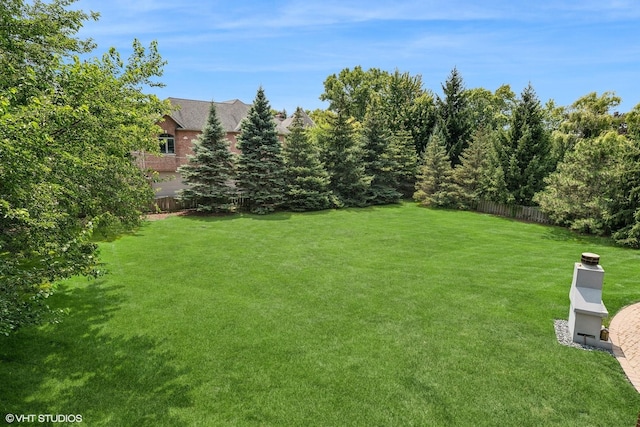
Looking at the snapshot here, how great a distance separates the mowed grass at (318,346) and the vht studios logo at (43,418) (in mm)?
92

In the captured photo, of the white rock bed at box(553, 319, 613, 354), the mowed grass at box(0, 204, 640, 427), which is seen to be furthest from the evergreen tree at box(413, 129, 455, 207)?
the white rock bed at box(553, 319, 613, 354)

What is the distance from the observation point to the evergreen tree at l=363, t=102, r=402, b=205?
25.6 meters

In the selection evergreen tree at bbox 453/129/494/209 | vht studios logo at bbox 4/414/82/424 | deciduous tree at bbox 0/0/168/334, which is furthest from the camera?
evergreen tree at bbox 453/129/494/209

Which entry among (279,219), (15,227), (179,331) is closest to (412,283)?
(179,331)

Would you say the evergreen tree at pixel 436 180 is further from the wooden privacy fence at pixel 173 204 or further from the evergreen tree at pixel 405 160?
the wooden privacy fence at pixel 173 204

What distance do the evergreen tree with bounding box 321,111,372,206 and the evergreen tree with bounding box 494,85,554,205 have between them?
8977mm

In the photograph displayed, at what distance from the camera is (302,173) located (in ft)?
73.7

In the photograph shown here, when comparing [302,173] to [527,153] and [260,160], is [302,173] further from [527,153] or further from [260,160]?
Result: [527,153]

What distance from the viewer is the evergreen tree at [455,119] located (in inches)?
1127

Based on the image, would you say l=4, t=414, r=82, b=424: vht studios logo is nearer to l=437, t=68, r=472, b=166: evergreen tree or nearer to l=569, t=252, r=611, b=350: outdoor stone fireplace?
l=569, t=252, r=611, b=350: outdoor stone fireplace

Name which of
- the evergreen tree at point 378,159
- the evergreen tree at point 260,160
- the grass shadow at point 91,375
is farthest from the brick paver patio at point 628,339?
the evergreen tree at point 378,159

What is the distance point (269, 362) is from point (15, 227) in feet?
14.3

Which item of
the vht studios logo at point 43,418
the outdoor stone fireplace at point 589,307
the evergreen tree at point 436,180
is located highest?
the evergreen tree at point 436,180

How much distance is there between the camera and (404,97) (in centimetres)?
3897
